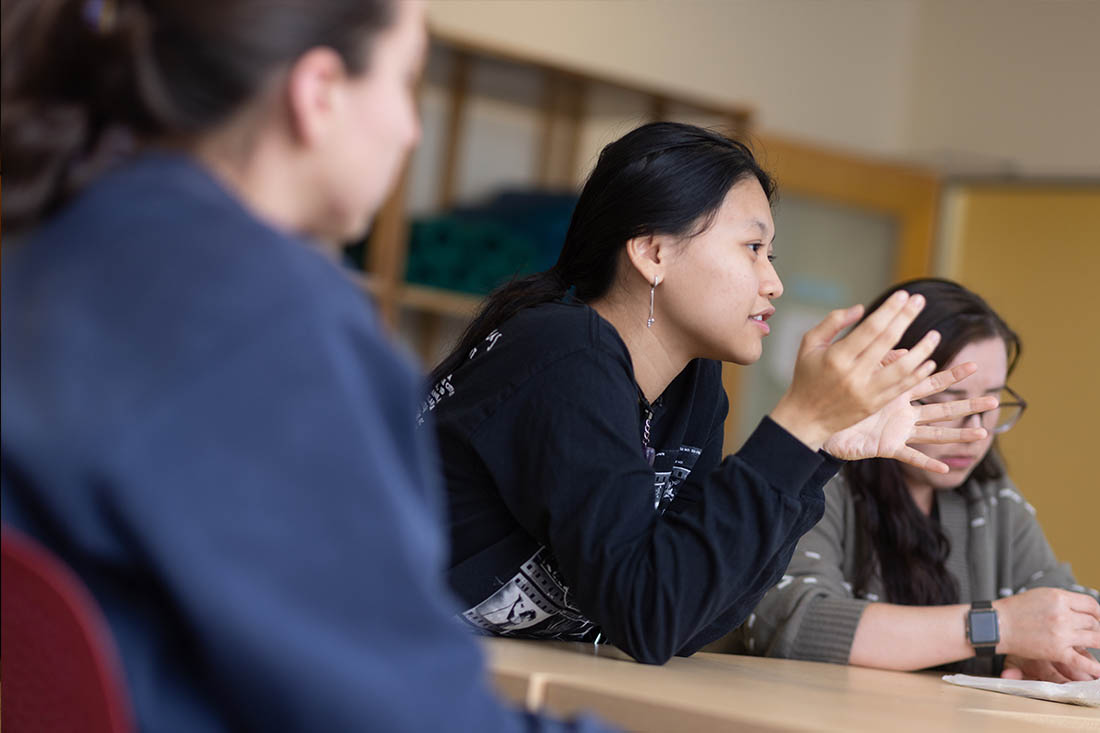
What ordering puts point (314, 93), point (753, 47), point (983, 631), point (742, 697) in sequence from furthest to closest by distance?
point (753, 47) → point (983, 631) → point (742, 697) → point (314, 93)

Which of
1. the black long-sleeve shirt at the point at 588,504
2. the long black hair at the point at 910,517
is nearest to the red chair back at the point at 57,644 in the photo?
the black long-sleeve shirt at the point at 588,504

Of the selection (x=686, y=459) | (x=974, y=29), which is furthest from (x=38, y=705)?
(x=974, y=29)

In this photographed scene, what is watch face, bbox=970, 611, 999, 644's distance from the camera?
1.55 m

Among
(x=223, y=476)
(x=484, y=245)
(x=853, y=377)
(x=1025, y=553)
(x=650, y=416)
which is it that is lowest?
(x=1025, y=553)

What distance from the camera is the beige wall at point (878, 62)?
12.8 feet

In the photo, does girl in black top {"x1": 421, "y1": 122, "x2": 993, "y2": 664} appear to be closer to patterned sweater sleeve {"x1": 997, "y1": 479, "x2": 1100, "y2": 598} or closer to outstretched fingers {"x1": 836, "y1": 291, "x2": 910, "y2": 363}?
outstretched fingers {"x1": 836, "y1": 291, "x2": 910, "y2": 363}

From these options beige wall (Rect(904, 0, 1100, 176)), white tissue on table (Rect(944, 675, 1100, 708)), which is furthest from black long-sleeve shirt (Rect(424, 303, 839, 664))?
beige wall (Rect(904, 0, 1100, 176))

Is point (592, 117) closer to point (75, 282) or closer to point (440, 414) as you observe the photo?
point (440, 414)

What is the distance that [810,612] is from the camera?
1583 millimetres

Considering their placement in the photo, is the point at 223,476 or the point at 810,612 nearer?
the point at 223,476

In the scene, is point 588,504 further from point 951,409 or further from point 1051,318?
point 1051,318

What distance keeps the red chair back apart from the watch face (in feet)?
3.96

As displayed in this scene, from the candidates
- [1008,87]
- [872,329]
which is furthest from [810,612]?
[1008,87]

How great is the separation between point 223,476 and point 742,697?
58 centimetres
